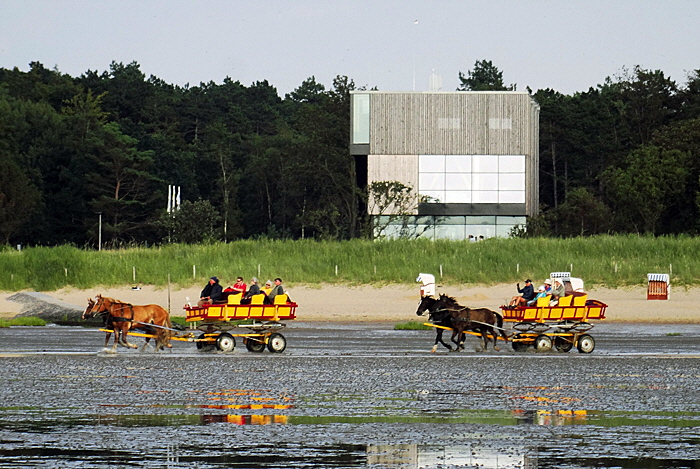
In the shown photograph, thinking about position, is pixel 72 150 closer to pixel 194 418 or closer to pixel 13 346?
pixel 13 346

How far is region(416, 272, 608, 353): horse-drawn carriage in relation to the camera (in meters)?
25.9

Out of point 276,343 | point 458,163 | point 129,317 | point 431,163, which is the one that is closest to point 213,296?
point 276,343

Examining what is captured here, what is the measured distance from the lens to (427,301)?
2645cm

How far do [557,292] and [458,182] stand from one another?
5584cm

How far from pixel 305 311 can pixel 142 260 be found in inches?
518

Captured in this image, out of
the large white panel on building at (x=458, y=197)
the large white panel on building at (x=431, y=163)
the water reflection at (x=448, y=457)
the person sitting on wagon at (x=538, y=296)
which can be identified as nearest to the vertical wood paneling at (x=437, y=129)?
the large white panel on building at (x=431, y=163)

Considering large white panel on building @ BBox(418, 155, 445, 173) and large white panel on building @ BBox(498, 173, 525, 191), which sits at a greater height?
large white panel on building @ BBox(418, 155, 445, 173)

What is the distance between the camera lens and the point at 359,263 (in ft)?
178

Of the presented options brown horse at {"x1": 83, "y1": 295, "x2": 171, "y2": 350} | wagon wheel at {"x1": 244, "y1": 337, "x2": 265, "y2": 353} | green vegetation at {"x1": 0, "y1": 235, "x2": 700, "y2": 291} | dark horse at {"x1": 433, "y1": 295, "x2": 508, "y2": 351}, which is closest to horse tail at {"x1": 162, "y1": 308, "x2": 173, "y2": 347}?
brown horse at {"x1": 83, "y1": 295, "x2": 171, "y2": 350}

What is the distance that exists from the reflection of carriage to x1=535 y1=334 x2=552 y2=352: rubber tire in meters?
5.65

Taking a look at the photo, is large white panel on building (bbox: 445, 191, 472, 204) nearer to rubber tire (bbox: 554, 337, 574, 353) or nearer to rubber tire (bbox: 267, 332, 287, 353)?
rubber tire (bbox: 554, 337, 574, 353)

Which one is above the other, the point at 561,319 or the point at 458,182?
the point at 458,182

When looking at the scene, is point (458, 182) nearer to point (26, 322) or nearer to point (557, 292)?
point (26, 322)

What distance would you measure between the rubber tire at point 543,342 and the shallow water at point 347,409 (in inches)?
51.7
